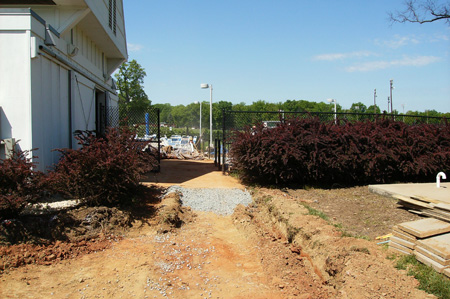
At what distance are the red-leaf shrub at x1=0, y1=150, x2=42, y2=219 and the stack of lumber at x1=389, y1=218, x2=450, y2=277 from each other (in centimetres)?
586

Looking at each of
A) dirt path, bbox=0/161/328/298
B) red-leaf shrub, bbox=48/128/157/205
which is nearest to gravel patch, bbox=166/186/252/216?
dirt path, bbox=0/161/328/298

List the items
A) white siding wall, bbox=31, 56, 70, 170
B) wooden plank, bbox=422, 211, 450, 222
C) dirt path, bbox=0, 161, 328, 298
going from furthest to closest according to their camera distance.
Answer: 1. white siding wall, bbox=31, 56, 70, 170
2. wooden plank, bbox=422, 211, 450, 222
3. dirt path, bbox=0, 161, 328, 298

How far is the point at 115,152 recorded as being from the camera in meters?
7.05

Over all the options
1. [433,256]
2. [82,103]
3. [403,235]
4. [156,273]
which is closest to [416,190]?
[403,235]

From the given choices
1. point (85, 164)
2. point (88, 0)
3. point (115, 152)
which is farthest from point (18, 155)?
point (88, 0)

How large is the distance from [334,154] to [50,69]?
7.73m

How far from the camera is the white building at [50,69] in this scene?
7012 millimetres

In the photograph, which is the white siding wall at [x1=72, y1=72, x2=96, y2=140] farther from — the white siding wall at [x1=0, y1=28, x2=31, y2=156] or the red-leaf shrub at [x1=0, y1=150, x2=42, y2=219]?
the red-leaf shrub at [x1=0, y1=150, x2=42, y2=219]

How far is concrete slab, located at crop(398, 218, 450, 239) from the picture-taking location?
4.67 metres

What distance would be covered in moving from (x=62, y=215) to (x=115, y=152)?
1.55 meters

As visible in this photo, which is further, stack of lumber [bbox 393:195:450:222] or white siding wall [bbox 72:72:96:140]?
white siding wall [bbox 72:72:96:140]

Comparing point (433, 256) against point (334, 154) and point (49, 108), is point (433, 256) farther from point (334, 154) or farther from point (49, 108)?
point (49, 108)

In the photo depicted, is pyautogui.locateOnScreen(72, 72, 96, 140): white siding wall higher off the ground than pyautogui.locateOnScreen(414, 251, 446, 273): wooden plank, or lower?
higher

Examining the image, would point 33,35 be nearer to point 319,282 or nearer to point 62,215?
point 62,215
